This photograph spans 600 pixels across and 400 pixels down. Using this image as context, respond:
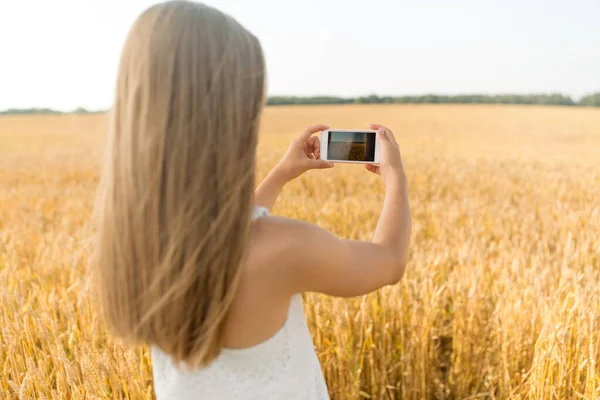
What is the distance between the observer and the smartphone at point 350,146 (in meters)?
1.27

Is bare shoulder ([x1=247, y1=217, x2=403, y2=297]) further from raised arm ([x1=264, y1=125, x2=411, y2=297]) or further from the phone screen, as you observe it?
the phone screen

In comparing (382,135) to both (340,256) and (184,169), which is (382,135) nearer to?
(340,256)

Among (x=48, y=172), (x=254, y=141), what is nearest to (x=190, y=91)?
(x=254, y=141)

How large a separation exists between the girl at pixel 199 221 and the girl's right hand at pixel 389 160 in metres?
0.17

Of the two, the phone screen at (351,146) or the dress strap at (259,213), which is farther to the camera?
the phone screen at (351,146)

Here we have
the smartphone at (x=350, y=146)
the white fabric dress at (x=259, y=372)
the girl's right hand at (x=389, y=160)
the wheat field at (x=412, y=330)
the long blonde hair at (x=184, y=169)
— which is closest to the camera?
the long blonde hair at (x=184, y=169)

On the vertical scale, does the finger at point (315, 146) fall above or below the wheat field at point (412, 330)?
above

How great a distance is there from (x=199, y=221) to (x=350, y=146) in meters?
0.54

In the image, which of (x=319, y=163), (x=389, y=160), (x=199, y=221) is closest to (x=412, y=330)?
(x=319, y=163)

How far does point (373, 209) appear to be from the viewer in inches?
201

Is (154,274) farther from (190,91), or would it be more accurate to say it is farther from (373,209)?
(373,209)

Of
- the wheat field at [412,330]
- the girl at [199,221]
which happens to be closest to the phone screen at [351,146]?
the girl at [199,221]

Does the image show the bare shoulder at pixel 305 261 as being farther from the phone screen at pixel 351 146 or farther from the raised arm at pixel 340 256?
the phone screen at pixel 351 146

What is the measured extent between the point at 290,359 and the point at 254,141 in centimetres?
41
